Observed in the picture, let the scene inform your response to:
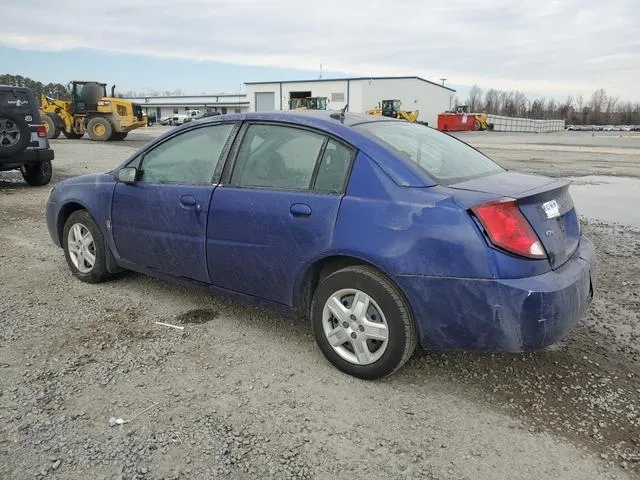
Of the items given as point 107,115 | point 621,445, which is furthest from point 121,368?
point 107,115

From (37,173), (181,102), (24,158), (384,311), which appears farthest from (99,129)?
(181,102)

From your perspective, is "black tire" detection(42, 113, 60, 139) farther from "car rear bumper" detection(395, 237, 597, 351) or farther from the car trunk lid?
"car rear bumper" detection(395, 237, 597, 351)

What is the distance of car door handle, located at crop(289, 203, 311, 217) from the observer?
3184 mm

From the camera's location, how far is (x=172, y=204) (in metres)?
3.88

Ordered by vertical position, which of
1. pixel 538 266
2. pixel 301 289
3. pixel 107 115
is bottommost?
pixel 301 289

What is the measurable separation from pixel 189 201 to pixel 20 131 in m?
7.23

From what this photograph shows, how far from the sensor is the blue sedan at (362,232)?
Result: 2723mm

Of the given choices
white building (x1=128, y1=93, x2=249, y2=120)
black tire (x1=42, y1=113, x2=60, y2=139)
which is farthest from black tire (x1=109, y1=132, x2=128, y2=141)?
white building (x1=128, y1=93, x2=249, y2=120)

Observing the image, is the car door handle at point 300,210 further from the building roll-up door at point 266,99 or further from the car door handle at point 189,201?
the building roll-up door at point 266,99

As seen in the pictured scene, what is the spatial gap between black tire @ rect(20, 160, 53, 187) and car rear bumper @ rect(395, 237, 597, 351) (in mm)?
9762

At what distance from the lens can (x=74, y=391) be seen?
300cm

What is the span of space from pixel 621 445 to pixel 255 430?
5.77 feet

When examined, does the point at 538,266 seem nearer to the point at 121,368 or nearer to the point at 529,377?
the point at 529,377

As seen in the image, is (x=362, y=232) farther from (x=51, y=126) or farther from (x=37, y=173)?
A: (x=51, y=126)
